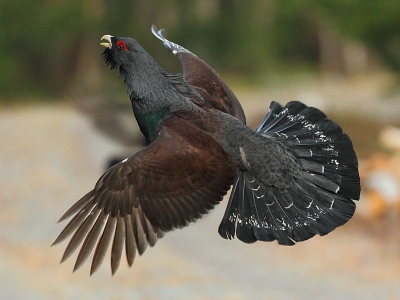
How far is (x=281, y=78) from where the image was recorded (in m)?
24.9

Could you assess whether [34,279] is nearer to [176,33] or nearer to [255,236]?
[255,236]

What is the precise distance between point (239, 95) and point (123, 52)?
17943 mm

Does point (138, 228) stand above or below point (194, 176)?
below

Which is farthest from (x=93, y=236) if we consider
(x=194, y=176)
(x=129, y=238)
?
(x=194, y=176)

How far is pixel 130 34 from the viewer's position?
20219 millimetres

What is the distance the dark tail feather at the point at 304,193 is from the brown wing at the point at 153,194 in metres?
0.20

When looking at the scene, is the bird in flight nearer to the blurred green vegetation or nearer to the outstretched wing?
the outstretched wing

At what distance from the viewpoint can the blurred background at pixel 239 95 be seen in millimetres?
10539

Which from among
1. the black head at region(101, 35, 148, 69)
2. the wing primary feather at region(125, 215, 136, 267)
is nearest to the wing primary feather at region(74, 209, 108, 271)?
the wing primary feather at region(125, 215, 136, 267)

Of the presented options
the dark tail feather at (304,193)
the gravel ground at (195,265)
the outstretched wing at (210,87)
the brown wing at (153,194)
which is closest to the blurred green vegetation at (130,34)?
the gravel ground at (195,265)

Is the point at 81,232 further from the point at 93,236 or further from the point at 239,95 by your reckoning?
the point at 239,95

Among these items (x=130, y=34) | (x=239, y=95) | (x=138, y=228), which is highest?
(x=239, y=95)

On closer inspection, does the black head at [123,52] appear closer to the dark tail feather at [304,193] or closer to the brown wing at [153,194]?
the brown wing at [153,194]

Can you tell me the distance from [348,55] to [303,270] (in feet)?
52.2
